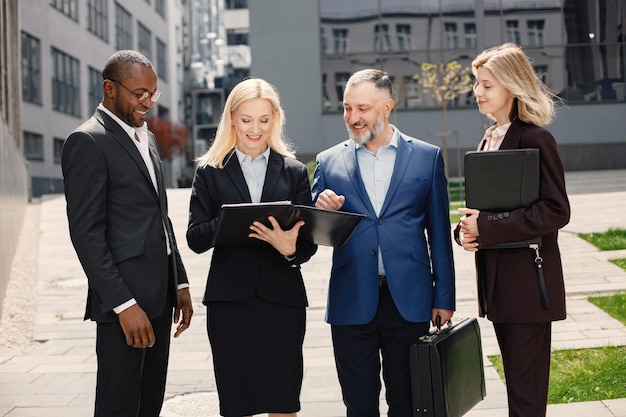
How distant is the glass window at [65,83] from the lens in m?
42.6

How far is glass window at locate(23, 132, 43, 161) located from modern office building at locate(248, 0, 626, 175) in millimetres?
12304

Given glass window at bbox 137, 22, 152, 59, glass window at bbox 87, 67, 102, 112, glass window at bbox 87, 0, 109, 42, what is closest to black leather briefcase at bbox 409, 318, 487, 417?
glass window at bbox 87, 67, 102, 112

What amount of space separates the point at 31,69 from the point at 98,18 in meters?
10.9

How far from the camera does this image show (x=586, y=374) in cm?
607

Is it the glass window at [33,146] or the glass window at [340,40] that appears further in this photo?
the glass window at [33,146]

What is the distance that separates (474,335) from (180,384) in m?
3.11

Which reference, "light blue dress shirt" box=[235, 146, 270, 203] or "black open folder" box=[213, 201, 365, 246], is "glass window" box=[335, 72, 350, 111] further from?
"black open folder" box=[213, 201, 365, 246]

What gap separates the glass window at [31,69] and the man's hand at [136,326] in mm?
37444

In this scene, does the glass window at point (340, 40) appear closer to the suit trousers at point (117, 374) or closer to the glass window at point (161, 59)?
the suit trousers at point (117, 374)

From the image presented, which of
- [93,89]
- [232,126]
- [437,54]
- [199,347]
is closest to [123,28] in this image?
[93,89]

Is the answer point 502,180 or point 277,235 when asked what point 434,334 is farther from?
point 277,235

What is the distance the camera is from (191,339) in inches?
333

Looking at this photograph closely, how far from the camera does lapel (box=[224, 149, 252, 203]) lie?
159 inches

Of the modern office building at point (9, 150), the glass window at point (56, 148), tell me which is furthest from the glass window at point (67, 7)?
the modern office building at point (9, 150)
